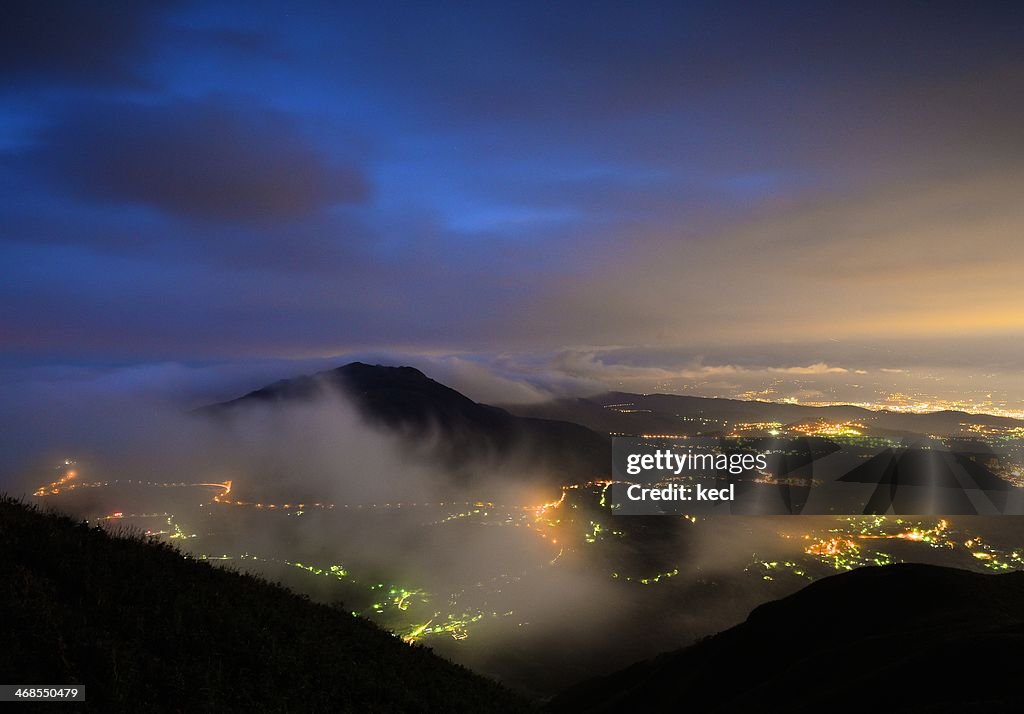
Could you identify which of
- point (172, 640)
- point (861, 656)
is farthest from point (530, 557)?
point (172, 640)

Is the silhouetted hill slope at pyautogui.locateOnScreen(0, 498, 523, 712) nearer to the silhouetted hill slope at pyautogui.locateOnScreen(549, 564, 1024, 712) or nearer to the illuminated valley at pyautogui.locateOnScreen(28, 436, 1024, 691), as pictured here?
the silhouetted hill slope at pyautogui.locateOnScreen(549, 564, 1024, 712)

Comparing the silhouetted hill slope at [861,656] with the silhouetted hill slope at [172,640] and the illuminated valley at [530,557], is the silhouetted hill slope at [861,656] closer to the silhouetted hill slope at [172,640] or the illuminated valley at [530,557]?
the silhouetted hill slope at [172,640]

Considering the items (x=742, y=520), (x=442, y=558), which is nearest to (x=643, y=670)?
(x=442, y=558)

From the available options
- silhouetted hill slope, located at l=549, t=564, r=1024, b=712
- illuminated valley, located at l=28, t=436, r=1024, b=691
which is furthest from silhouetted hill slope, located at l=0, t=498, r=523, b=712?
illuminated valley, located at l=28, t=436, r=1024, b=691

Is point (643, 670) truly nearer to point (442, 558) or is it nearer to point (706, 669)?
point (706, 669)

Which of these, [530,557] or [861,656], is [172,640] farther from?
[530,557]
